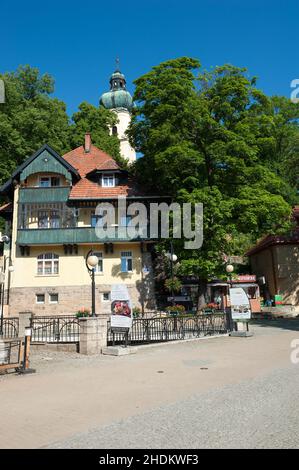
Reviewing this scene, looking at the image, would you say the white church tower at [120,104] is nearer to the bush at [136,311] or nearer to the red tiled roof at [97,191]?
the red tiled roof at [97,191]

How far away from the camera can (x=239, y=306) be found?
62.9 feet

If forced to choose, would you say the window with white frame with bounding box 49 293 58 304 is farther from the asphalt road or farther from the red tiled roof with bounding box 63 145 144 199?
the asphalt road

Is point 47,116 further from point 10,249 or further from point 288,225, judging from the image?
point 288,225

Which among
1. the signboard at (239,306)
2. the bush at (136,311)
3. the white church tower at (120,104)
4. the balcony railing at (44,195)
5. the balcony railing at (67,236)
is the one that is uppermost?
the white church tower at (120,104)

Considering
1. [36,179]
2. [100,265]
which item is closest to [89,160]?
[36,179]

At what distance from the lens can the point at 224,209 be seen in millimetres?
24844

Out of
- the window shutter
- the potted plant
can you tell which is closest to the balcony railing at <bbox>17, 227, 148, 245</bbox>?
the window shutter

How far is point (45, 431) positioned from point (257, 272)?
40.2 meters

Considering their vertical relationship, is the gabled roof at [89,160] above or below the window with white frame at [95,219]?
above

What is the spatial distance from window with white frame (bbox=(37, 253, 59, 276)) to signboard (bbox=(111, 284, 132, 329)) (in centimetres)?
1699

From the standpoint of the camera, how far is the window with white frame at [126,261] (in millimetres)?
31547

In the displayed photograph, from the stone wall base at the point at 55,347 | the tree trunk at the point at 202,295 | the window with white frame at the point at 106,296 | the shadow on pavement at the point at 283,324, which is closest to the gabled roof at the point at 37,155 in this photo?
the window with white frame at the point at 106,296

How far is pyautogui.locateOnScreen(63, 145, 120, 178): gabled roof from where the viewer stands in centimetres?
3398

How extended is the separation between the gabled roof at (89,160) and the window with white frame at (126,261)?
7268 mm
